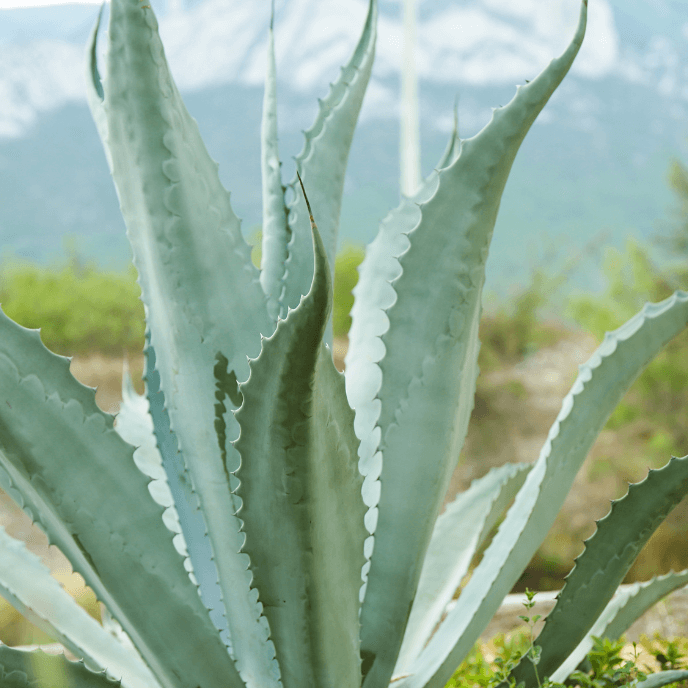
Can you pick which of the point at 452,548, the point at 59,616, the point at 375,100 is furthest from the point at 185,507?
the point at 375,100

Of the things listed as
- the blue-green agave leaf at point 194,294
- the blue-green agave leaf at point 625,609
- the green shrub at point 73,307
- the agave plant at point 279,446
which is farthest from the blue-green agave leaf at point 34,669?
the green shrub at point 73,307

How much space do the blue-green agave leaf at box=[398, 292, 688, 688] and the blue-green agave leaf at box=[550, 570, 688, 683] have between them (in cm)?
11

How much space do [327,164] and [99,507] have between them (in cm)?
31

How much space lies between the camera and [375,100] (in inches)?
206

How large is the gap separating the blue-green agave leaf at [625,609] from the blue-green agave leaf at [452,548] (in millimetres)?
107

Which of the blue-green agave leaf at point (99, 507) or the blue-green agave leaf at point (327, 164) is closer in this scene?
the blue-green agave leaf at point (99, 507)

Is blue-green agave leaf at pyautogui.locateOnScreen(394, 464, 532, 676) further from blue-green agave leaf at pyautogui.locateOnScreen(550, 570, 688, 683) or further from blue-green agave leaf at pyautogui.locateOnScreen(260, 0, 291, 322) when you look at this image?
blue-green agave leaf at pyautogui.locateOnScreen(260, 0, 291, 322)

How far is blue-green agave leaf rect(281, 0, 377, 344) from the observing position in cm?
52

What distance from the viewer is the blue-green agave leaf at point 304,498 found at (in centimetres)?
32

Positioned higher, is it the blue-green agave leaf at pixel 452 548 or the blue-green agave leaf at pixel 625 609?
the blue-green agave leaf at pixel 452 548

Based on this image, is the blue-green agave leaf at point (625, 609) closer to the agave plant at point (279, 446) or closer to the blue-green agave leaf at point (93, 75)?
the agave plant at point (279, 446)

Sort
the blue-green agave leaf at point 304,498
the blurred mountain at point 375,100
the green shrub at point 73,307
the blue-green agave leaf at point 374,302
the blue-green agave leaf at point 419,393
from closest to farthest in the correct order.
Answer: the blue-green agave leaf at point 304,498 → the blue-green agave leaf at point 419,393 → the blue-green agave leaf at point 374,302 → the green shrub at point 73,307 → the blurred mountain at point 375,100

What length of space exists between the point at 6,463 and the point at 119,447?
0.06 m

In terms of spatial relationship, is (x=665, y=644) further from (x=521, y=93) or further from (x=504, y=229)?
(x=504, y=229)
